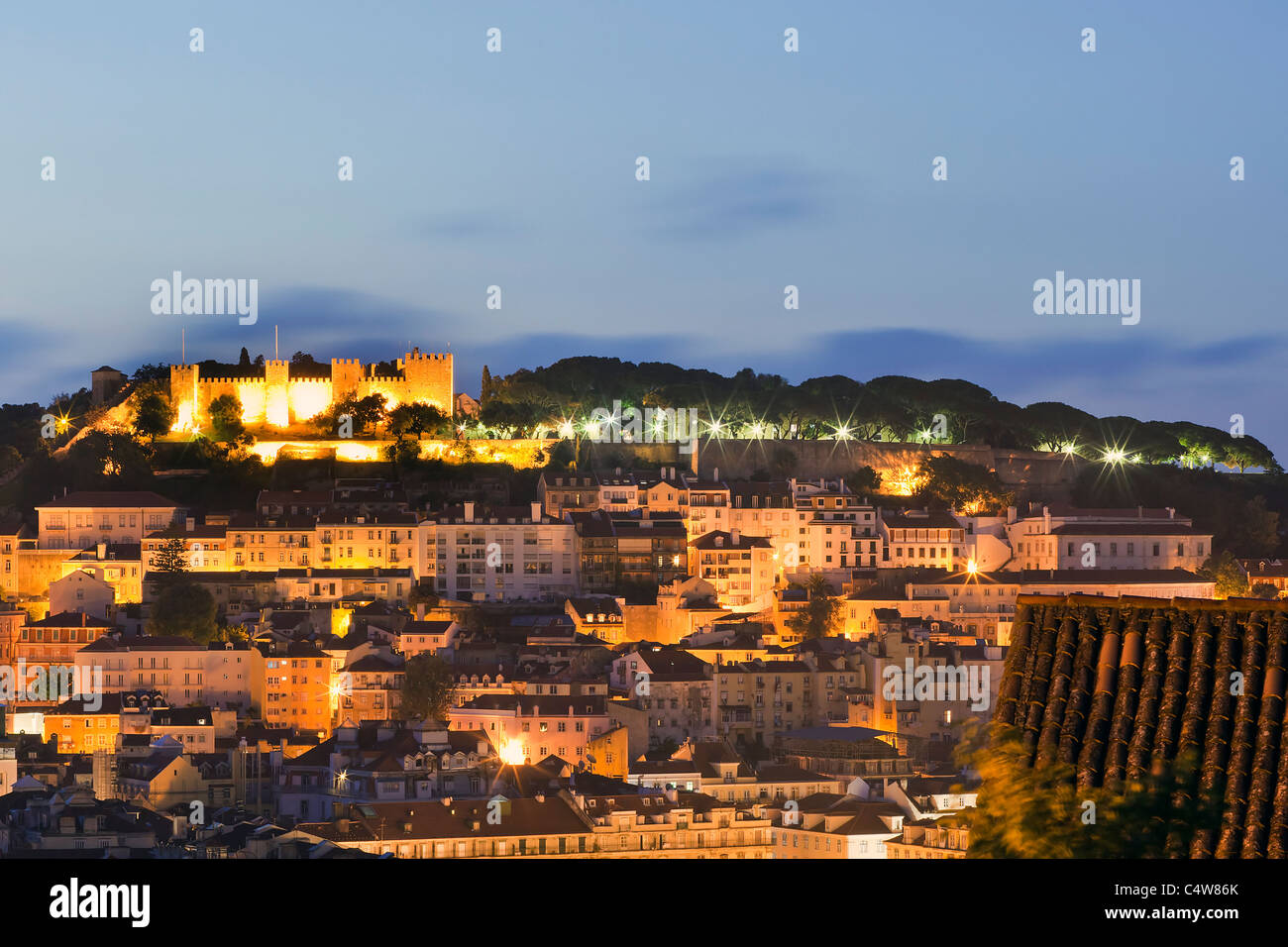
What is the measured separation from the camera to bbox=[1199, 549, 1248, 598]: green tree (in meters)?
46.5

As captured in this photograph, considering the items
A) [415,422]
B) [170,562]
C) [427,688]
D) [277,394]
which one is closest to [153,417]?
[277,394]

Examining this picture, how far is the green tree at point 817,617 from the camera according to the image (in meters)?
44.1

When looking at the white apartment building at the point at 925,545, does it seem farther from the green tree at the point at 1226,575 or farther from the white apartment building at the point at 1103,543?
the green tree at the point at 1226,575

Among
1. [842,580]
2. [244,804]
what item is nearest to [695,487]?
[842,580]

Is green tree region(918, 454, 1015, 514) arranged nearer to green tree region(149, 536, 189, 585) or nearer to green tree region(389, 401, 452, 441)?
green tree region(389, 401, 452, 441)

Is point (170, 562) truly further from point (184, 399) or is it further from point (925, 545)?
point (925, 545)

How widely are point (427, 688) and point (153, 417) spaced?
1996cm

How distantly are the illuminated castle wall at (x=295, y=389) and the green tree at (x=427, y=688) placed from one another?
18303 millimetres

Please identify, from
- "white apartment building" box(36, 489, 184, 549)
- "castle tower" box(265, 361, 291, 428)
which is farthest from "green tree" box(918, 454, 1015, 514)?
"white apartment building" box(36, 489, 184, 549)

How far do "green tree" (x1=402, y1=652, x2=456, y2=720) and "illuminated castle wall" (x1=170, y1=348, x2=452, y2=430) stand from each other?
1830 centimetres

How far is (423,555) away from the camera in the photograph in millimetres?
46844

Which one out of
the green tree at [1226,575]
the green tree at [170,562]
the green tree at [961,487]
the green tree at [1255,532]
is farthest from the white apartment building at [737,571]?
the green tree at [1255,532]
